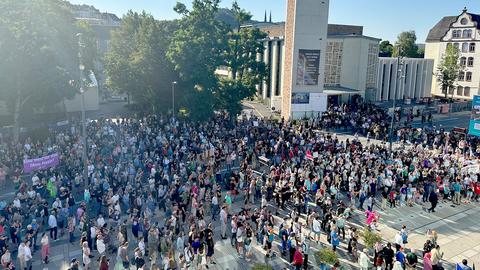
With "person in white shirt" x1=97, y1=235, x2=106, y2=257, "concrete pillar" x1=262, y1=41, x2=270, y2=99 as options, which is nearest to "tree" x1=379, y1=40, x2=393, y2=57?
"concrete pillar" x1=262, y1=41, x2=270, y2=99

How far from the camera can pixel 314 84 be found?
4188 centimetres

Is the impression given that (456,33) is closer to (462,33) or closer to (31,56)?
(462,33)

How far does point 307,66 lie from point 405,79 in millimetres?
24746

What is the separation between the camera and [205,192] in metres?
19.4

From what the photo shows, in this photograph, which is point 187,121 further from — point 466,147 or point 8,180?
point 466,147

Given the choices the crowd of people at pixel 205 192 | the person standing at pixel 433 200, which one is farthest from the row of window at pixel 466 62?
the person standing at pixel 433 200

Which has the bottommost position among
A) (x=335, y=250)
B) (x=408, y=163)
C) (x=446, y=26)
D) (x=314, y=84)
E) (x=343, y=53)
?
(x=335, y=250)

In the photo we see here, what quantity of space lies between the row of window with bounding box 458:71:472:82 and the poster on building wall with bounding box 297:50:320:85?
1431 inches

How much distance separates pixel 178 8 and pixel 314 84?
15.5 metres

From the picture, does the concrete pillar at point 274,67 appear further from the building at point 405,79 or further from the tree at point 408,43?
the tree at point 408,43

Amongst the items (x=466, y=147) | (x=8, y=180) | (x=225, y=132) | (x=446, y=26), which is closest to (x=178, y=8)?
(x=225, y=132)

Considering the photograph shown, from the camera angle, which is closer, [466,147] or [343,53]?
[466,147]

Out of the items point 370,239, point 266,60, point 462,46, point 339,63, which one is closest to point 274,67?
point 266,60

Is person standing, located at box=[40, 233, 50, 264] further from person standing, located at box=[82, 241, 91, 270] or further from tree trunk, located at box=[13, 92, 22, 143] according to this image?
tree trunk, located at box=[13, 92, 22, 143]
